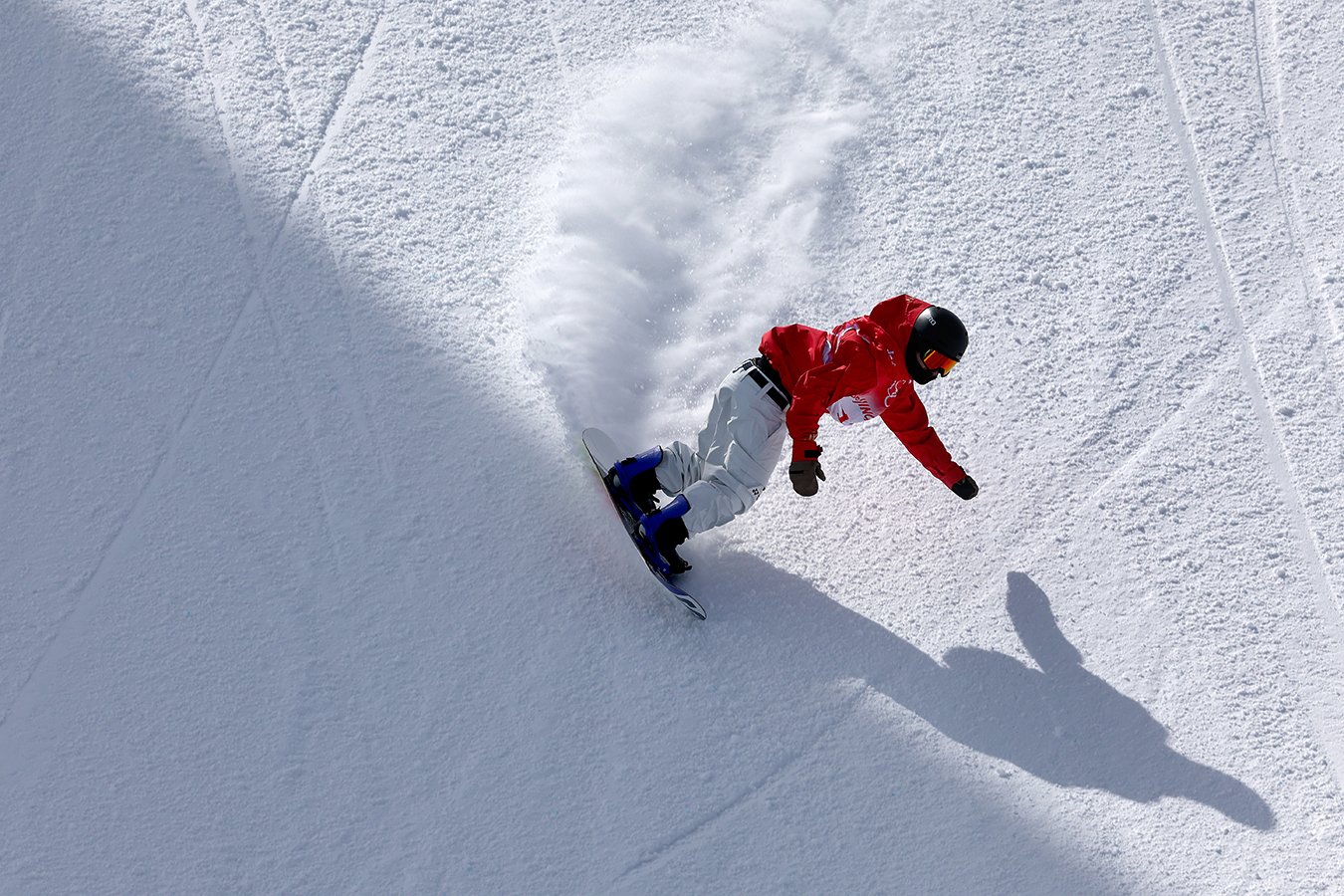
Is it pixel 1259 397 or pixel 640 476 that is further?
pixel 1259 397

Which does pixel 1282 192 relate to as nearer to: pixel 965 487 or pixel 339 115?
pixel 965 487

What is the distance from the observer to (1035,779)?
223 inches

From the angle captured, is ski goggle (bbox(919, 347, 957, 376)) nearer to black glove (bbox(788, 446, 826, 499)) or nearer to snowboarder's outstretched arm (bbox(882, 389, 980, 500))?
snowboarder's outstretched arm (bbox(882, 389, 980, 500))

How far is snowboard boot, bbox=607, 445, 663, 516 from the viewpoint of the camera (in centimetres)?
605

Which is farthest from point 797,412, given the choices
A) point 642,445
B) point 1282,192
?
point 1282,192

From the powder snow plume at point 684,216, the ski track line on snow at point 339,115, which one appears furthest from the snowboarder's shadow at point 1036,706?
the ski track line on snow at point 339,115

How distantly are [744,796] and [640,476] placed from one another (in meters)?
1.51

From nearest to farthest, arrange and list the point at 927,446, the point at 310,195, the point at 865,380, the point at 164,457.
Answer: the point at 865,380
the point at 927,446
the point at 164,457
the point at 310,195

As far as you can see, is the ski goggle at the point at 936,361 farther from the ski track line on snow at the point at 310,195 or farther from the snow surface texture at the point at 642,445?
the ski track line on snow at the point at 310,195

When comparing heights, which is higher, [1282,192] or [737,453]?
[1282,192]

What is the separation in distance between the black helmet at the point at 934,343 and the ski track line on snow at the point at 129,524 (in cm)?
360

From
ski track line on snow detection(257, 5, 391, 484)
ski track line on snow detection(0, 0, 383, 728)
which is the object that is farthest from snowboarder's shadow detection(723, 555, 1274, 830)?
ski track line on snow detection(0, 0, 383, 728)

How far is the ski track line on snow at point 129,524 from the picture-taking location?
5.85m

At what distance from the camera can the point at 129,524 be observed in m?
6.26
